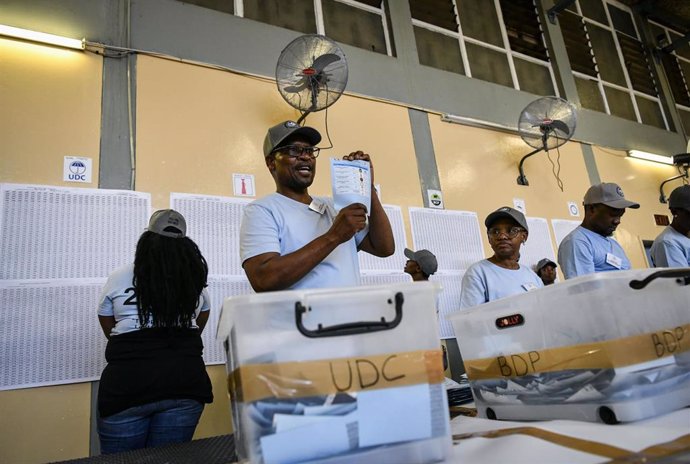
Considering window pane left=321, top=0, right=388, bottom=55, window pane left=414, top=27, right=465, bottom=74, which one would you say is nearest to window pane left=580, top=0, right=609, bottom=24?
window pane left=414, top=27, right=465, bottom=74

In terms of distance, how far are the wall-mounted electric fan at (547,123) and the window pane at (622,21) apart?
9.87 feet

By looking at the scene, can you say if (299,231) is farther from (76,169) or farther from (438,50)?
(438,50)

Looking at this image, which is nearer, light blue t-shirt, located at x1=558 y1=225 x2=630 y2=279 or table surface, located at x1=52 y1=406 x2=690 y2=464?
table surface, located at x1=52 y1=406 x2=690 y2=464

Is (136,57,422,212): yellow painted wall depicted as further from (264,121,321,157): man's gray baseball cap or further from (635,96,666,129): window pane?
(635,96,666,129): window pane

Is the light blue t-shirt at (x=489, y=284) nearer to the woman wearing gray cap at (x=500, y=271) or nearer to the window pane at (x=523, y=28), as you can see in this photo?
the woman wearing gray cap at (x=500, y=271)

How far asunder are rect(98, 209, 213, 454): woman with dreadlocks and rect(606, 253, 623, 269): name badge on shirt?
1.86 metres

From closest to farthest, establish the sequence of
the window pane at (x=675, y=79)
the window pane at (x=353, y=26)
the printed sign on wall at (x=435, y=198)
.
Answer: the printed sign on wall at (x=435, y=198) → the window pane at (x=353, y=26) → the window pane at (x=675, y=79)

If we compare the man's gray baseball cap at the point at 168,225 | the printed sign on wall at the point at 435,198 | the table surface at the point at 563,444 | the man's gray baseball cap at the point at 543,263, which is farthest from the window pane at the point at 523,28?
the table surface at the point at 563,444

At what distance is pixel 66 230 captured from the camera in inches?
88.8

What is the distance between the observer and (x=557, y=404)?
86 centimetres

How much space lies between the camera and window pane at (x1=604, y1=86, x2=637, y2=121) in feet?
17.3

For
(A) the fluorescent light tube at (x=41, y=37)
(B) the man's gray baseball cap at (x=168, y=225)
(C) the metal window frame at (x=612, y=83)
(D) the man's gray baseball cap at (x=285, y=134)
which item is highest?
(C) the metal window frame at (x=612, y=83)

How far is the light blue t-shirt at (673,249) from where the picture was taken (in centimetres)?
233

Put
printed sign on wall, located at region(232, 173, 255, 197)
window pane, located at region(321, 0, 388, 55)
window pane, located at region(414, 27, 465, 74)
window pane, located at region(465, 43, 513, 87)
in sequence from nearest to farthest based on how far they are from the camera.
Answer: printed sign on wall, located at region(232, 173, 255, 197)
window pane, located at region(321, 0, 388, 55)
window pane, located at region(414, 27, 465, 74)
window pane, located at region(465, 43, 513, 87)
